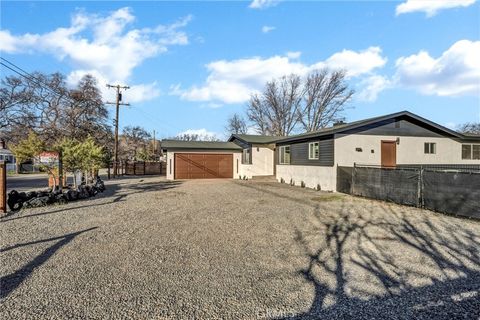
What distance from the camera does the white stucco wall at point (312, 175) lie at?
13.9 meters

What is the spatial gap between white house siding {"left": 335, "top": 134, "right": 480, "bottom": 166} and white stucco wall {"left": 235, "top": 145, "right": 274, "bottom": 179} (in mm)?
9337

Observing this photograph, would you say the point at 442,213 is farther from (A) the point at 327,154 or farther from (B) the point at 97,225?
(B) the point at 97,225

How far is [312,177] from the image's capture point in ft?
51.3

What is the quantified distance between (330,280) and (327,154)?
35.9 feet

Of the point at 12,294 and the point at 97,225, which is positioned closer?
the point at 12,294

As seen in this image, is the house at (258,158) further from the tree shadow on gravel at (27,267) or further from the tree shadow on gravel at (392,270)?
the tree shadow on gravel at (27,267)

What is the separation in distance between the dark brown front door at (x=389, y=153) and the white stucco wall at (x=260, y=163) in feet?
31.2

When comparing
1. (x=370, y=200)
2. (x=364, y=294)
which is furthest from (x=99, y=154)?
(x=364, y=294)

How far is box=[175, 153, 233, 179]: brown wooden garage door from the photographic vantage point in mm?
23156

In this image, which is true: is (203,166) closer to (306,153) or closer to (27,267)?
(306,153)

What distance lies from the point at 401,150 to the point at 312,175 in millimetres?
4664

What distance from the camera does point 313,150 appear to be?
15.7m

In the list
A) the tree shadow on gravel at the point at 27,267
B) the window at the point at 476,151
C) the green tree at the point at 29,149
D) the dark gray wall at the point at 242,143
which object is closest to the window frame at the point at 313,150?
the dark gray wall at the point at 242,143

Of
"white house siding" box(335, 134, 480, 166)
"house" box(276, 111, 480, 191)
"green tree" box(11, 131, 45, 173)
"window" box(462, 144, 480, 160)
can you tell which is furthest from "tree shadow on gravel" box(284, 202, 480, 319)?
"window" box(462, 144, 480, 160)
